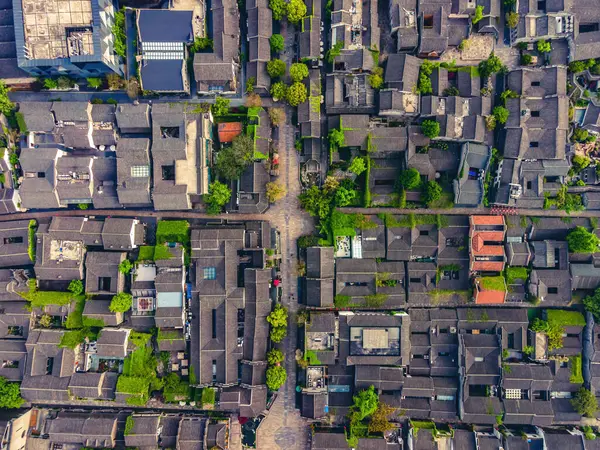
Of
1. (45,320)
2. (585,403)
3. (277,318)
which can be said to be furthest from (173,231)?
(585,403)

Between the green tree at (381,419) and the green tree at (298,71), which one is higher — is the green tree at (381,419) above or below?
below

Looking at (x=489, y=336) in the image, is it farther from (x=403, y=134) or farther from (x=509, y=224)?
(x=403, y=134)

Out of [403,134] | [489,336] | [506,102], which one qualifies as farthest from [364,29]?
[489,336]

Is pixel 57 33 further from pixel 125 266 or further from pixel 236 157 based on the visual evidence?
pixel 125 266

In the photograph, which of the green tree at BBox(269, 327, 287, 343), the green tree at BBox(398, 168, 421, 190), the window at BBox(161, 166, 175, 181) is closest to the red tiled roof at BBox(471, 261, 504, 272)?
the green tree at BBox(398, 168, 421, 190)

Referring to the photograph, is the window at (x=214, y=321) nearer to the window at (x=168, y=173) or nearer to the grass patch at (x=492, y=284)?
the window at (x=168, y=173)

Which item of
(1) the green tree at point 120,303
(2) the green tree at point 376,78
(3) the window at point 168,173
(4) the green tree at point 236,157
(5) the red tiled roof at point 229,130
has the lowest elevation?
(1) the green tree at point 120,303

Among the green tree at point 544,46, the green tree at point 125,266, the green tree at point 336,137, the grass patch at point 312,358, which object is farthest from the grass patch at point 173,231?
the green tree at point 544,46
